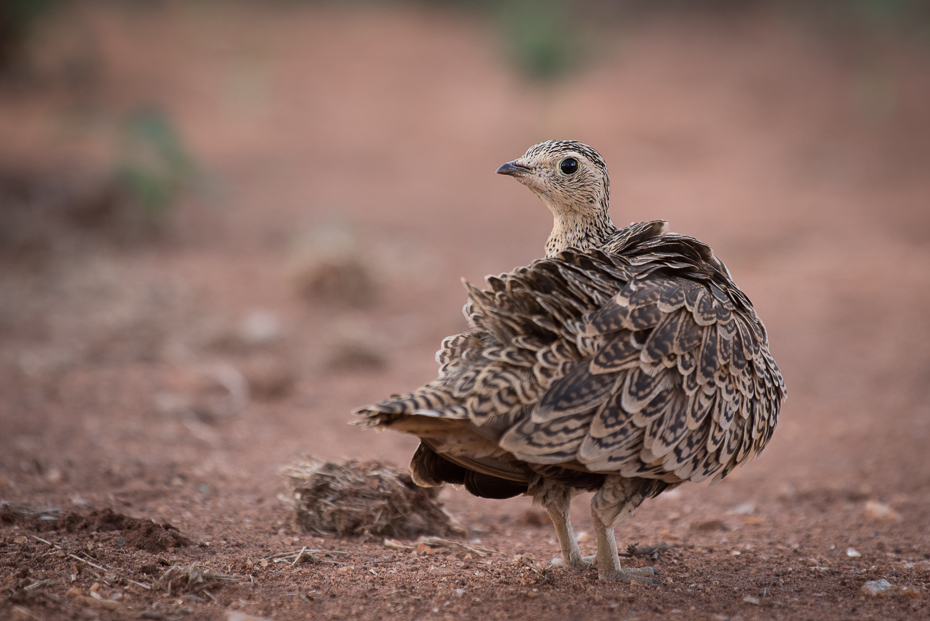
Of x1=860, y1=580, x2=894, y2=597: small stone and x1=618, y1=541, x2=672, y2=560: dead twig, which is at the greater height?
x1=860, y1=580, x2=894, y2=597: small stone

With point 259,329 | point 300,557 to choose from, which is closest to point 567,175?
point 300,557

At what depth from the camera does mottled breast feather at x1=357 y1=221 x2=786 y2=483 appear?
305 cm

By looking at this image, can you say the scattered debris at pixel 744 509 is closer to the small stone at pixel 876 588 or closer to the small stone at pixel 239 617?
the small stone at pixel 876 588

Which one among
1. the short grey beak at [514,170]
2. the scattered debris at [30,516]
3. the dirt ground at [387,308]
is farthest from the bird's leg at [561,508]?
the scattered debris at [30,516]

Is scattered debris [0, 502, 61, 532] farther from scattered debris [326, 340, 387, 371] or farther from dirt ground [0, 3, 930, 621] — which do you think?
scattered debris [326, 340, 387, 371]

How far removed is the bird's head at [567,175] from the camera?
4008mm

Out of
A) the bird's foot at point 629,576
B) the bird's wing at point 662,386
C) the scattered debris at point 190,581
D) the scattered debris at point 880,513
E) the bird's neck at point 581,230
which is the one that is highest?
the bird's neck at point 581,230

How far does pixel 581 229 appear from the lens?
4.13 meters

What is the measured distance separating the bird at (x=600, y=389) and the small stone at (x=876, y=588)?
2.46ft

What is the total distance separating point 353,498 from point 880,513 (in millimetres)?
3117

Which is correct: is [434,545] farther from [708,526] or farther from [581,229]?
[581,229]

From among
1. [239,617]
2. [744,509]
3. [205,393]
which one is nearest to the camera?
[239,617]

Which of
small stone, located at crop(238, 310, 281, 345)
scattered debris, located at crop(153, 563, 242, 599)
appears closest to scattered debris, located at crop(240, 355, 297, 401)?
small stone, located at crop(238, 310, 281, 345)

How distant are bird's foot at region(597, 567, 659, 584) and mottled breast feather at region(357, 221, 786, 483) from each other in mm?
489
